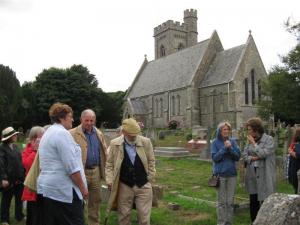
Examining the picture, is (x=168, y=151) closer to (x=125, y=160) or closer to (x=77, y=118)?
(x=125, y=160)

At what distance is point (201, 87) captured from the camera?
43.4m

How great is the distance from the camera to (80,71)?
52.1 metres

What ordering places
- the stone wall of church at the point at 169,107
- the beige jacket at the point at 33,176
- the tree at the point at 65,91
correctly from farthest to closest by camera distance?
the tree at the point at 65,91
the stone wall of church at the point at 169,107
the beige jacket at the point at 33,176

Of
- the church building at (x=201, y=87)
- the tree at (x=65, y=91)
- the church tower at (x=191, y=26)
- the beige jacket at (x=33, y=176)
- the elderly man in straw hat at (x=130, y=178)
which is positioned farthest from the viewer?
the church tower at (x=191, y=26)

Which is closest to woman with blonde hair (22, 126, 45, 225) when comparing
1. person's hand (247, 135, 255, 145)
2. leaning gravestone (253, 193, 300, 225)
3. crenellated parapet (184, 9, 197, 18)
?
person's hand (247, 135, 255, 145)

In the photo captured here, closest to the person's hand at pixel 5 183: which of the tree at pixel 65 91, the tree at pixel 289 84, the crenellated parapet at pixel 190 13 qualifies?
the tree at pixel 289 84

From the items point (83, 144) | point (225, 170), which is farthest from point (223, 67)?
point (83, 144)

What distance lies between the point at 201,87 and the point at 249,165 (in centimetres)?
3734

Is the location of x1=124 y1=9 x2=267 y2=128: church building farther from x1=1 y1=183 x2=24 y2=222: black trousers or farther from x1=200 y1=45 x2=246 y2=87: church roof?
x1=1 y1=183 x2=24 y2=222: black trousers

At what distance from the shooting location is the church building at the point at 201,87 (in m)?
39.8

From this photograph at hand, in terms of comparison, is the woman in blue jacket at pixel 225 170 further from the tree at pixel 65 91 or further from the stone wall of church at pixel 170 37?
the stone wall of church at pixel 170 37

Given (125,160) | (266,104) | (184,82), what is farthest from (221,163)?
(184,82)

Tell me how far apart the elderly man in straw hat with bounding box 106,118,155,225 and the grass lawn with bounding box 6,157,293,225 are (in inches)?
64.9

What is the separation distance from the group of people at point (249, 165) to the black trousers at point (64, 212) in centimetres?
271
